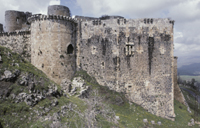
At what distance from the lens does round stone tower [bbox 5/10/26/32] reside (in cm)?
2620

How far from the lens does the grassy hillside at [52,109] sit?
9.86m

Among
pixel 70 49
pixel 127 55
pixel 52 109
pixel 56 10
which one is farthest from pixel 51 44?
pixel 127 55

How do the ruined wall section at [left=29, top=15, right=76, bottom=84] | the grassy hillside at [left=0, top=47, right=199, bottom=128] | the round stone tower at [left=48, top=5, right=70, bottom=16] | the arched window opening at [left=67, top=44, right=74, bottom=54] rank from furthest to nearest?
the round stone tower at [left=48, top=5, right=70, bottom=16]
the arched window opening at [left=67, top=44, right=74, bottom=54]
the ruined wall section at [left=29, top=15, right=76, bottom=84]
the grassy hillside at [left=0, top=47, right=199, bottom=128]

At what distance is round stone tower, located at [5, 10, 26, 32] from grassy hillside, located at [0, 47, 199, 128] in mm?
15706

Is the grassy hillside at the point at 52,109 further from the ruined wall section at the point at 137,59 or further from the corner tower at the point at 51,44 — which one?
the corner tower at the point at 51,44

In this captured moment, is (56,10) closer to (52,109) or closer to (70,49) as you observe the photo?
(70,49)

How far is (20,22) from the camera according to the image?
2700 cm

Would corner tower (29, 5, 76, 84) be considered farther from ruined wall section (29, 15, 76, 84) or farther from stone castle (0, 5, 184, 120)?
stone castle (0, 5, 184, 120)

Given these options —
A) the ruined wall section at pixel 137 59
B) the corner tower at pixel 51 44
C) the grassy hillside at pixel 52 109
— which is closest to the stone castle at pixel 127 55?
the ruined wall section at pixel 137 59

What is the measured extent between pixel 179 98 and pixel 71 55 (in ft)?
73.4

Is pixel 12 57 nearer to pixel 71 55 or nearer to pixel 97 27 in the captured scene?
pixel 71 55

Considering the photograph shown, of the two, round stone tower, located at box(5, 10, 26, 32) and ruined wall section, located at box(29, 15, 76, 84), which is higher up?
round stone tower, located at box(5, 10, 26, 32)

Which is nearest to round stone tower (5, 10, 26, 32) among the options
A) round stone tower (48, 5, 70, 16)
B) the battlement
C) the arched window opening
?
the battlement

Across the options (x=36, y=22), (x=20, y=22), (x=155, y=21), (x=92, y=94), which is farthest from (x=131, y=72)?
(x=20, y=22)
